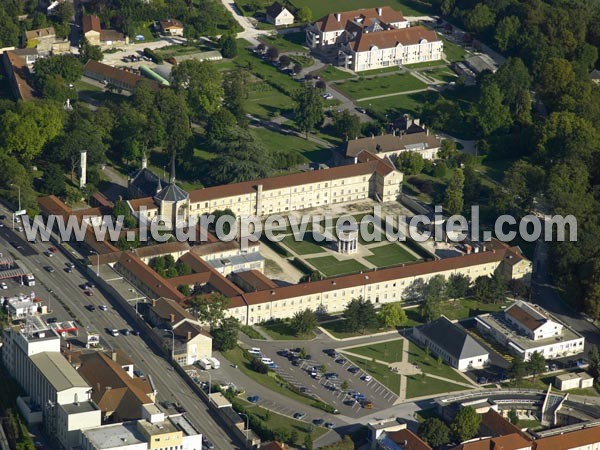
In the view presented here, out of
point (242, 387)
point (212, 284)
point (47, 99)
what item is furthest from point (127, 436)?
point (47, 99)

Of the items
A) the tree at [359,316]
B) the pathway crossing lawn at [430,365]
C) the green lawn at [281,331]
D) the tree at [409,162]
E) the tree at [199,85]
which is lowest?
the pathway crossing lawn at [430,365]

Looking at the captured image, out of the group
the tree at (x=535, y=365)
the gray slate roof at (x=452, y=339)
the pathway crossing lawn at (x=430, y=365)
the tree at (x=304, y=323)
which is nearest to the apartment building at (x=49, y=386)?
the tree at (x=304, y=323)

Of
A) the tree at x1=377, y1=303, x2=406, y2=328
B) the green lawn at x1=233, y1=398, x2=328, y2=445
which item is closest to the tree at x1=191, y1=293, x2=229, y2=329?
the green lawn at x1=233, y1=398, x2=328, y2=445

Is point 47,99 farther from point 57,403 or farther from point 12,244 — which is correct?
point 57,403

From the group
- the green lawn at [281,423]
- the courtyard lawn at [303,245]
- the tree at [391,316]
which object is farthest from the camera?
the courtyard lawn at [303,245]

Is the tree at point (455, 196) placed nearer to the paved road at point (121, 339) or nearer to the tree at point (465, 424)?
the paved road at point (121, 339)

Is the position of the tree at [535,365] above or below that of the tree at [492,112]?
below

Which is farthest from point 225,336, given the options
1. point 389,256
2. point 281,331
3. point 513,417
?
point 389,256
